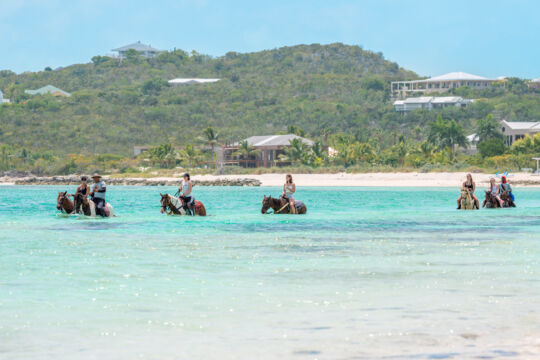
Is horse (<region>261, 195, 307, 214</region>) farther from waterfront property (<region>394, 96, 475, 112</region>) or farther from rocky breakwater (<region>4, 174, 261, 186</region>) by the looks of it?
waterfront property (<region>394, 96, 475, 112</region>)

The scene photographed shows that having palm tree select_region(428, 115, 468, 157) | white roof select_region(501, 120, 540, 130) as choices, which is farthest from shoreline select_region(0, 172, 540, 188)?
white roof select_region(501, 120, 540, 130)

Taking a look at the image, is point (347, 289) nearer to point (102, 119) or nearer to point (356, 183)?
point (356, 183)

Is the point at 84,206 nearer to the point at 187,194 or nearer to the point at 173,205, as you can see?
the point at 173,205

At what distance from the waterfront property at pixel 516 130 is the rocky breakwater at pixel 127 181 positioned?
43.8 metres

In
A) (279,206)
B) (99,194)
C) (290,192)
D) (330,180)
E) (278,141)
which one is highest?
(278,141)

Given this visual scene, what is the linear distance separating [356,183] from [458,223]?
62484 millimetres

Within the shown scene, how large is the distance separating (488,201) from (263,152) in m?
81.3

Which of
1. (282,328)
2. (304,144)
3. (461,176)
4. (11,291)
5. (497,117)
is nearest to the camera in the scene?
(282,328)

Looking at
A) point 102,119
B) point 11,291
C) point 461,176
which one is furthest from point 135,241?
point 102,119

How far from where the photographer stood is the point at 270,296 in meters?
12.0

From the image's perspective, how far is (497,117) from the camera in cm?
17375

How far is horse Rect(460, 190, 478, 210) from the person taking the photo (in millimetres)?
35250

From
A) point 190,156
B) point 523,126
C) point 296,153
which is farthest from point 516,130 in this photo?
point 190,156

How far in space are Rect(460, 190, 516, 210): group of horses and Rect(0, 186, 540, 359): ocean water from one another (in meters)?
11.9
